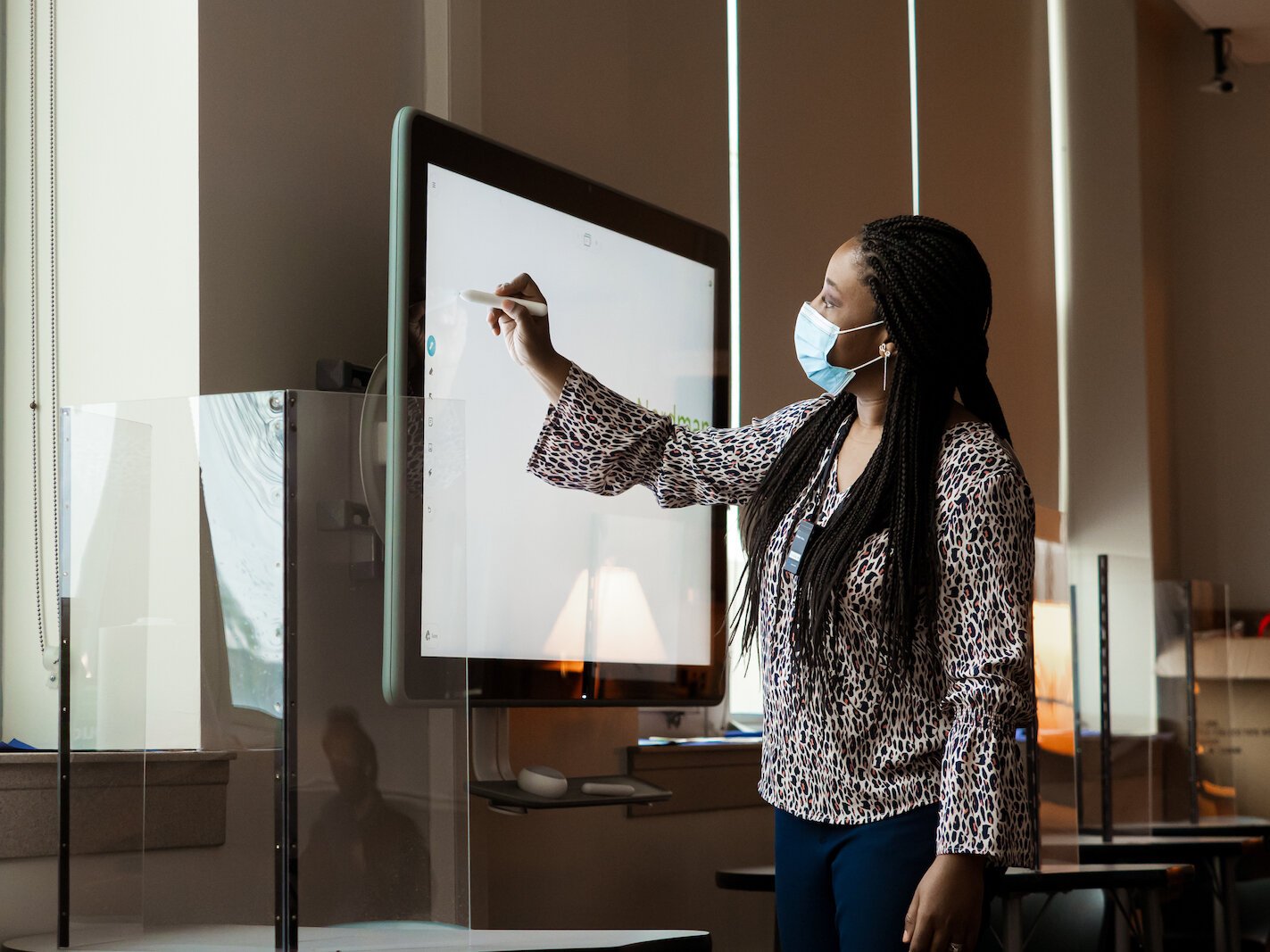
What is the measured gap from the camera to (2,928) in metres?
1.68

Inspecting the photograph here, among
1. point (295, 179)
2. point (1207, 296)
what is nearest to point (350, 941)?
point (295, 179)

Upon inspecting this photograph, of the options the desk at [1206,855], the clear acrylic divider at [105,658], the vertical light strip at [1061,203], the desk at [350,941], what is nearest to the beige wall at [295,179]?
the clear acrylic divider at [105,658]

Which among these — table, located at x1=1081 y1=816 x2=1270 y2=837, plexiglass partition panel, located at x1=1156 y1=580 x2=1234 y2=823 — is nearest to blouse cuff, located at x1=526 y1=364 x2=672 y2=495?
table, located at x1=1081 y1=816 x2=1270 y2=837

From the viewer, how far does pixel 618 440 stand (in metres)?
1.85

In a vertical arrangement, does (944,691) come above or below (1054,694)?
above

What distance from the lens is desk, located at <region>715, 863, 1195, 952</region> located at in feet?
8.89

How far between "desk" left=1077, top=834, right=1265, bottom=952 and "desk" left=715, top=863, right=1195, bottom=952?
209mm

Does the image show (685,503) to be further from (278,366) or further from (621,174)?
(621,174)

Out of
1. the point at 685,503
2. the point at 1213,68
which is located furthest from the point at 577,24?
the point at 1213,68

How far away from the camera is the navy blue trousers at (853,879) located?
1.48m

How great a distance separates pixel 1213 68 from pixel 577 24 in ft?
13.5

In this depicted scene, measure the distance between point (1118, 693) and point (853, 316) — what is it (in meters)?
3.59

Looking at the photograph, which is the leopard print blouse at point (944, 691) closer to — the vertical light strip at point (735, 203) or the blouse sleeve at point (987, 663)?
the blouse sleeve at point (987, 663)

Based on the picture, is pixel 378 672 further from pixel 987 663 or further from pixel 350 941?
pixel 987 663
